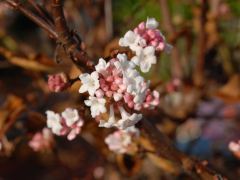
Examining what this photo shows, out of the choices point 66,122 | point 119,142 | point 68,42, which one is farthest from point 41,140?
point 68,42

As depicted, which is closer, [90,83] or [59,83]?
[90,83]

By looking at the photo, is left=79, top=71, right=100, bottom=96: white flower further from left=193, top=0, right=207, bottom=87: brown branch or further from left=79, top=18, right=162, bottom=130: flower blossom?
left=193, top=0, right=207, bottom=87: brown branch

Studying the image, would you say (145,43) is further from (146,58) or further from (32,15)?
(32,15)

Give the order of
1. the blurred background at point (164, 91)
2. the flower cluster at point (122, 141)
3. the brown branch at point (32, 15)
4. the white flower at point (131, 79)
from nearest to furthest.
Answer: the white flower at point (131, 79), the brown branch at point (32, 15), the flower cluster at point (122, 141), the blurred background at point (164, 91)

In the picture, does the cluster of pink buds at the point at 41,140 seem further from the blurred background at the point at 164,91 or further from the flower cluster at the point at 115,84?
the flower cluster at the point at 115,84

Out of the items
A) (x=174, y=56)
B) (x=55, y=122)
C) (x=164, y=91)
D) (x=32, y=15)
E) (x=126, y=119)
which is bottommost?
(x=126, y=119)

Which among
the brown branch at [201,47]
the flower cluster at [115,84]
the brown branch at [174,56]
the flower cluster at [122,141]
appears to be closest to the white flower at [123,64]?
the flower cluster at [115,84]

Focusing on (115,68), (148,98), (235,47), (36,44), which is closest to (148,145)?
(148,98)
